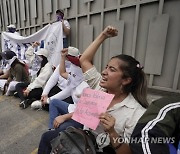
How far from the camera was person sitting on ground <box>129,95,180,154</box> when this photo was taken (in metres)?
0.68

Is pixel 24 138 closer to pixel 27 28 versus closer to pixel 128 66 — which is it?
pixel 128 66

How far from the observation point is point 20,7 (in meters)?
5.55

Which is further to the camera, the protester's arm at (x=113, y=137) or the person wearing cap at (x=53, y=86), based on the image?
the person wearing cap at (x=53, y=86)

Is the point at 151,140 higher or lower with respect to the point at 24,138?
higher

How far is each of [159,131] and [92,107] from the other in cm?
44

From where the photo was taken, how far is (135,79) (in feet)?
4.13

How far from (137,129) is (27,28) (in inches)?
217

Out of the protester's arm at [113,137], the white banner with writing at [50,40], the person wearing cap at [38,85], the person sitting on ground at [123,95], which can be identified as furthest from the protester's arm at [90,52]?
the white banner with writing at [50,40]

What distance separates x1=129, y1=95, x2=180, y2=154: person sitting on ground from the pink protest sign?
10.5 inches

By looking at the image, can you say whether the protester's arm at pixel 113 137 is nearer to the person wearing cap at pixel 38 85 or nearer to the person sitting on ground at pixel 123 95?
the person sitting on ground at pixel 123 95

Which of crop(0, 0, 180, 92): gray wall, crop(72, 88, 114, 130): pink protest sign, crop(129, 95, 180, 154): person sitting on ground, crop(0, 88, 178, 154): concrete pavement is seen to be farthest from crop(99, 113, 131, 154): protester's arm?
crop(0, 0, 180, 92): gray wall

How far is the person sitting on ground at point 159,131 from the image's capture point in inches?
26.7

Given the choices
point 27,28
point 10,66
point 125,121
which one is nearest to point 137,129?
point 125,121

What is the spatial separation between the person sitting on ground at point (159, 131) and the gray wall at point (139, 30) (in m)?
1.82
